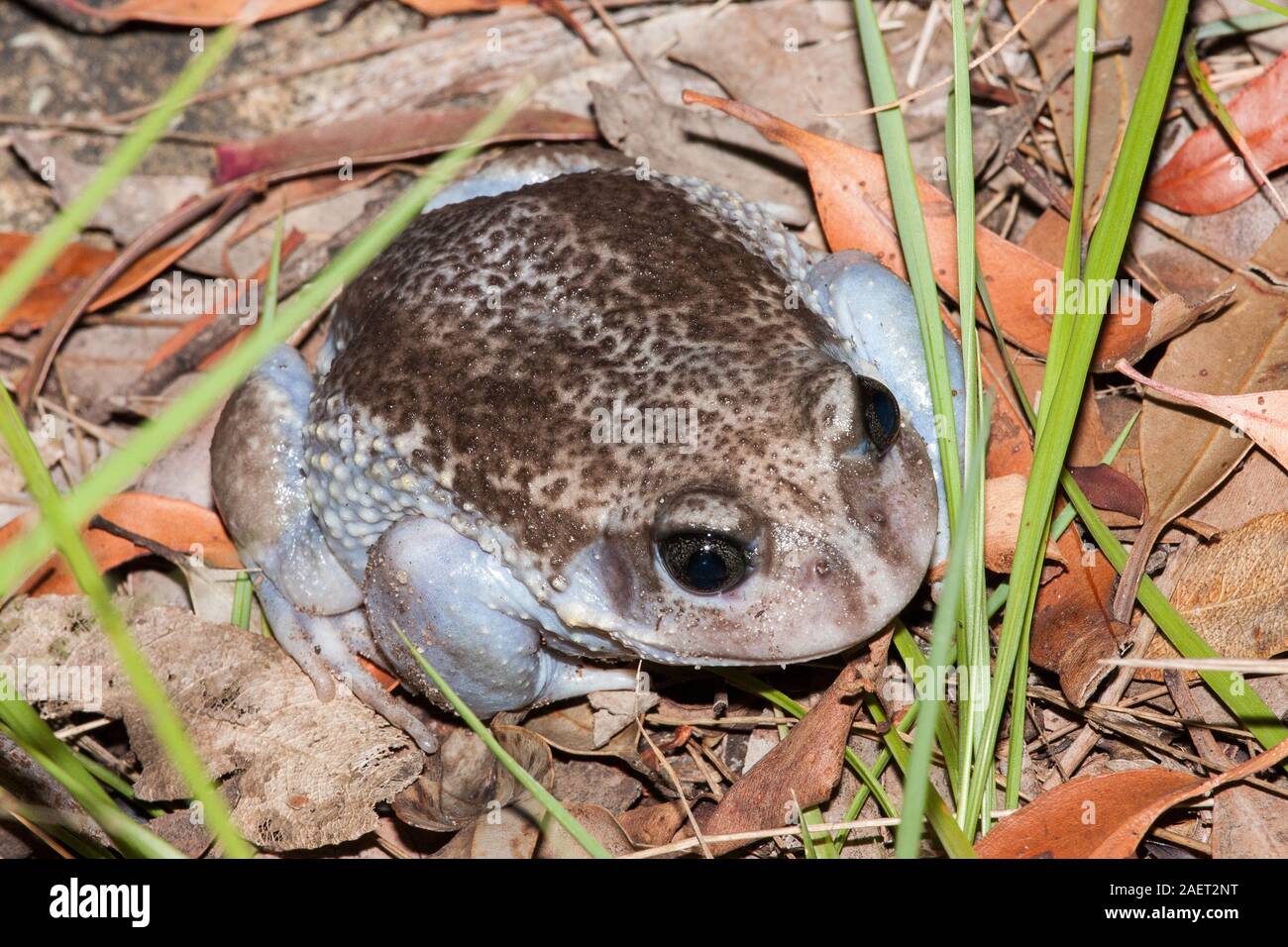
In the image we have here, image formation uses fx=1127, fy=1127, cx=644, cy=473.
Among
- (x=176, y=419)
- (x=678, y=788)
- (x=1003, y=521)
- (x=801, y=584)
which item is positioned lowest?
(x=678, y=788)

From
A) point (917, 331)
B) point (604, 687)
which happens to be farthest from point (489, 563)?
point (917, 331)

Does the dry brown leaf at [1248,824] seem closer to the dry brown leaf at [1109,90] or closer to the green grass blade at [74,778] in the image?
the dry brown leaf at [1109,90]

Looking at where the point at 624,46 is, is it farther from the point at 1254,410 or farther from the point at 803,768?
the point at 803,768

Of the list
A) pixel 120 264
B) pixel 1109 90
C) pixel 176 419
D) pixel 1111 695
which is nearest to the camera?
pixel 176 419

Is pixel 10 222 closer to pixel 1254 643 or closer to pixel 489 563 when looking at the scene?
pixel 489 563

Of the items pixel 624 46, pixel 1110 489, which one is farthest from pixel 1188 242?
pixel 624 46

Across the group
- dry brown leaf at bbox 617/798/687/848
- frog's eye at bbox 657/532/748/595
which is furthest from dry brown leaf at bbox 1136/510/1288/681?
→ dry brown leaf at bbox 617/798/687/848
